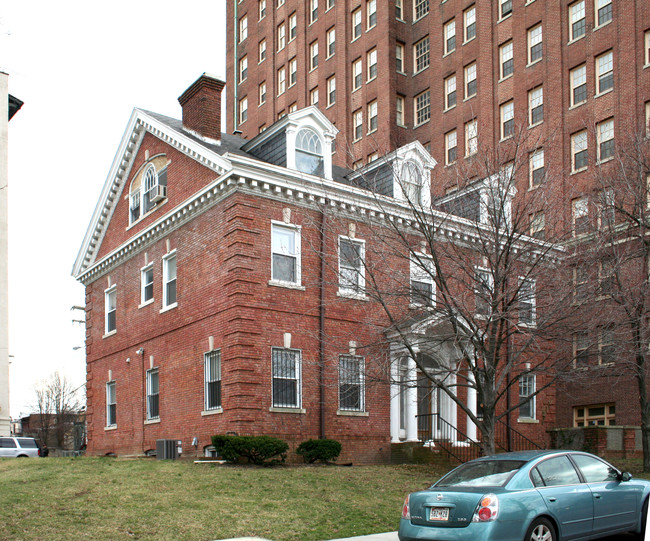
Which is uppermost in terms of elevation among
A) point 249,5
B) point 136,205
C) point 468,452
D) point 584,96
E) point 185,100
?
point 249,5

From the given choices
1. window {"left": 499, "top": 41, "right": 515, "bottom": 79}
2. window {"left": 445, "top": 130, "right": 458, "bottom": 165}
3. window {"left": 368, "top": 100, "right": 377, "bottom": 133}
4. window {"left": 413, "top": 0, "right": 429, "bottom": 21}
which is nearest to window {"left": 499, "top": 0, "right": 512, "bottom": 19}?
window {"left": 499, "top": 41, "right": 515, "bottom": 79}

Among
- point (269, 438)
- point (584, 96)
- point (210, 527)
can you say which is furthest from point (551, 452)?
point (584, 96)

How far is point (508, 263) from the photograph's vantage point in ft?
57.0

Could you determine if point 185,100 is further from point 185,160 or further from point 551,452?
point 551,452

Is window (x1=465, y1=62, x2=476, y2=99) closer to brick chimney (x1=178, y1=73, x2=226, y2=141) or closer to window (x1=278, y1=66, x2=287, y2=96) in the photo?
window (x1=278, y1=66, x2=287, y2=96)

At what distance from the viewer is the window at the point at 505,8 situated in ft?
136

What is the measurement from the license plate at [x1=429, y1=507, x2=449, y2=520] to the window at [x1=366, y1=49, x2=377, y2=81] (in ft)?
134

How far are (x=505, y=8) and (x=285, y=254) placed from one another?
25.3 metres

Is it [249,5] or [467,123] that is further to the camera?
[249,5]

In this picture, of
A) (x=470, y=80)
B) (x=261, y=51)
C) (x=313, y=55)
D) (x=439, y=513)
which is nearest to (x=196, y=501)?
(x=439, y=513)

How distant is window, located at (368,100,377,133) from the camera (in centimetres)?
4844

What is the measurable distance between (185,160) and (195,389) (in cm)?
688

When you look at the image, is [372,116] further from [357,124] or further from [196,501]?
[196,501]

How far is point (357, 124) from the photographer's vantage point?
49.7 m
